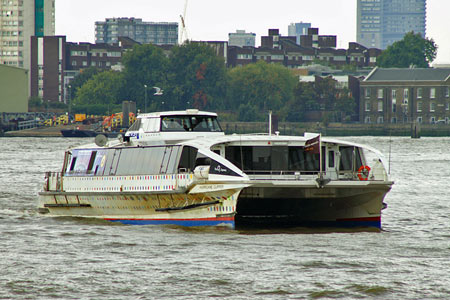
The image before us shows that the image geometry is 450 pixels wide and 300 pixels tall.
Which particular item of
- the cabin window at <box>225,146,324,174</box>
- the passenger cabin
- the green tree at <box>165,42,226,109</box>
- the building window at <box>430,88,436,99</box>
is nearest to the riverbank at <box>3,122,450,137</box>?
the building window at <box>430,88,436,99</box>

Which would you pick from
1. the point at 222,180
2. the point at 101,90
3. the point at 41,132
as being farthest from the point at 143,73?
the point at 222,180

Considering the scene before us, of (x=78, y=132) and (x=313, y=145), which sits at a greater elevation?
(x=313, y=145)

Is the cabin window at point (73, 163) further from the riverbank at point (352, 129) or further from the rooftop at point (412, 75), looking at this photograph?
the rooftop at point (412, 75)

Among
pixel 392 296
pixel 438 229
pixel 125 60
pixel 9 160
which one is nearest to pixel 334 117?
pixel 125 60

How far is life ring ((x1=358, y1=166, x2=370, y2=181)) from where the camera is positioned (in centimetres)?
2842

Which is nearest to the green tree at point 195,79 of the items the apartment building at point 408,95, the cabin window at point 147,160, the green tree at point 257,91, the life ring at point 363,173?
the green tree at point 257,91

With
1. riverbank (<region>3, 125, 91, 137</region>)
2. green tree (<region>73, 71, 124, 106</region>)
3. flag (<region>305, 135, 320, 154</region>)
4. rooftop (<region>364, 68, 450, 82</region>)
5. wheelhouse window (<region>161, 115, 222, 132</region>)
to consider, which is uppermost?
rooftop (<region>364, 68, 450, 82</region>)

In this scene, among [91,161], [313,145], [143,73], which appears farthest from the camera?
[143,73]

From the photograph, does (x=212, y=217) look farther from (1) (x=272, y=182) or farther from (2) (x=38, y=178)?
(2) (x=38, y=178)

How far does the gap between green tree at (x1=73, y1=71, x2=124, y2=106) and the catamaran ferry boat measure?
155m

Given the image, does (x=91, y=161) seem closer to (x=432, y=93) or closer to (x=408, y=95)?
(x=408, y=95)

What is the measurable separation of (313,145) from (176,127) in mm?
6944

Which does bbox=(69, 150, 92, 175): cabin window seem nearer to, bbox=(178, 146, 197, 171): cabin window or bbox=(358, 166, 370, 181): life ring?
bbox=(178, 146, 197, 171): cabin window

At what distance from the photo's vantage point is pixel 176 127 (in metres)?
32.6
